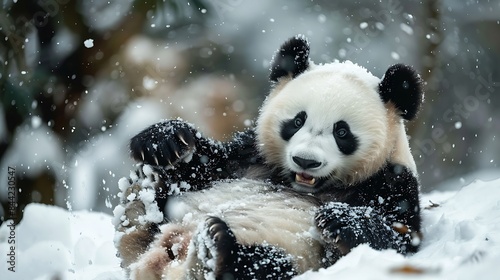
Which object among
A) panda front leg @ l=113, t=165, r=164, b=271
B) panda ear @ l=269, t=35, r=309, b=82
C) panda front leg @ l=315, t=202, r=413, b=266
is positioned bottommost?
panda front leg @ l=315, t=202, r=413, b=266

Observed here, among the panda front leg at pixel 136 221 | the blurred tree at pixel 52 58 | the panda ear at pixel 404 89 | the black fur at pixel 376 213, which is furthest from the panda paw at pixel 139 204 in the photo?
the blurred tree at pixel 52 58

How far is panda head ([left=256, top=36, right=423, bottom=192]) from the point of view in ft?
10.8

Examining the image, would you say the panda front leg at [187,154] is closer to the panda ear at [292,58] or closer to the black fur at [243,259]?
the panda ear at [292,58]

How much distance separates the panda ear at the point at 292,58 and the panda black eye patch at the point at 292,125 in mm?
353

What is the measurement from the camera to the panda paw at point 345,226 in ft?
9.06

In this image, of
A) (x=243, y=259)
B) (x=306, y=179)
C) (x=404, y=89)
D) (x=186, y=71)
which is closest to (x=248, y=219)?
(x=243, y=259)

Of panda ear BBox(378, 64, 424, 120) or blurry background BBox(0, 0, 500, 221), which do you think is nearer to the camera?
panda ear BBox(378, 64, 424, 120)

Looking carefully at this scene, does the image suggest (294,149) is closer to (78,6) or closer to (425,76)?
(78,6)

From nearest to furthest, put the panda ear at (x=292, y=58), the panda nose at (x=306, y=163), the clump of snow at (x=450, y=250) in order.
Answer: the clump of snow at (x=450, y=250)
the panda nose at (x=306, y=163)
the panda ear at (x=292, y=58)

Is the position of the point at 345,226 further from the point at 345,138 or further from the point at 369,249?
the point at 345,138

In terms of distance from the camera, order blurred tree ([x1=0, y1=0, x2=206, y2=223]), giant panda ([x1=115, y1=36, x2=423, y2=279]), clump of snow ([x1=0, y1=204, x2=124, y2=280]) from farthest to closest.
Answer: blurred tree ([x1=0, y1=0, x2=206, y2=223]) → clump of snow ([x1=0, y1=204, x2=124, y2=280]) → giant panda ([x1=115, y1=36, x2=423, y2=279])

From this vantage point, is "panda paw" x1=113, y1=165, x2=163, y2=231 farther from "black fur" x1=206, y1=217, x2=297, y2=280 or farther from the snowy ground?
"black fur" x1=206, y1=217, x2=297, y2=280

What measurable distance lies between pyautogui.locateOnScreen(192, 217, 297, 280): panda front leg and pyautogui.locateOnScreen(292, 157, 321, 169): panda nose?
0.48 m

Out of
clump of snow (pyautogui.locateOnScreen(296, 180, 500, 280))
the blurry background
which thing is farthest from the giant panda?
the blurry background
